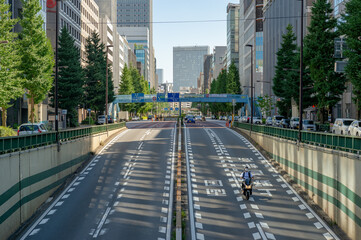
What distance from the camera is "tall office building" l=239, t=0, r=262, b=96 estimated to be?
139 meters

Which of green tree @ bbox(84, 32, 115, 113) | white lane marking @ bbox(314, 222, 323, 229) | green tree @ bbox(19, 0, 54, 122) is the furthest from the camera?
green tree @ bbox(84, 32, 115, 113)

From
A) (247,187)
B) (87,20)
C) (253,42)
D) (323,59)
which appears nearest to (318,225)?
(247,187)

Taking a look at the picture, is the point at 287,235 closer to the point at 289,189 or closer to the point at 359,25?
the point at 289,189

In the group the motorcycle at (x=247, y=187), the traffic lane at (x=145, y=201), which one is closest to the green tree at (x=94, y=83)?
the traffic lane at (x=145, y=201)

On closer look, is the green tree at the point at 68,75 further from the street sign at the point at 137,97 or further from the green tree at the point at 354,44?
the street sign at the point at 137,97

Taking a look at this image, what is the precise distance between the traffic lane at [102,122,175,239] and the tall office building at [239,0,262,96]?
312ft

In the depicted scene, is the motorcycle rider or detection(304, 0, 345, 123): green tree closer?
the motorcycle rider

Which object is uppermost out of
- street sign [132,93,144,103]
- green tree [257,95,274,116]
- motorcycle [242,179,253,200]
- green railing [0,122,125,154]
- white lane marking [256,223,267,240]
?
street sign [132,93,144,103]

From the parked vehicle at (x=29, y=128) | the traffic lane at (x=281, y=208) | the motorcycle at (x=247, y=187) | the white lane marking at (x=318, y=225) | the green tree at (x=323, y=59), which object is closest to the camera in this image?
the traffic lane at (x=281, y=208)

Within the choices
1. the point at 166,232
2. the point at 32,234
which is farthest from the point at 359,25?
the point at 32,234

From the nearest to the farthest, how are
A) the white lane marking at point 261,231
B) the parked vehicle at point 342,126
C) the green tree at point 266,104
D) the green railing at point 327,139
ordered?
the white lane marking at point 261,231
the green railing at point 327,139
the parked vehicle at point 342,126
the green tree at point 266,104

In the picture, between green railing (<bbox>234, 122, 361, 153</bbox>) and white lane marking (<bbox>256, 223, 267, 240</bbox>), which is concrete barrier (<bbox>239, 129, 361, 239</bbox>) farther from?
white lane marking (<bbox>256, 223, 267, 240</bbox>)

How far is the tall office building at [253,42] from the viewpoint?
5487 inches

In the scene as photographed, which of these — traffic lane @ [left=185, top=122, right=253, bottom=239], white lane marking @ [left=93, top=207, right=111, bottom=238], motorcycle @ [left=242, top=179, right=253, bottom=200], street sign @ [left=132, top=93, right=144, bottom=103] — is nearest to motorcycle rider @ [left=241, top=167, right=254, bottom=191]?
motorcycle @ [left=242, top=179, right=253, bottom=200]
